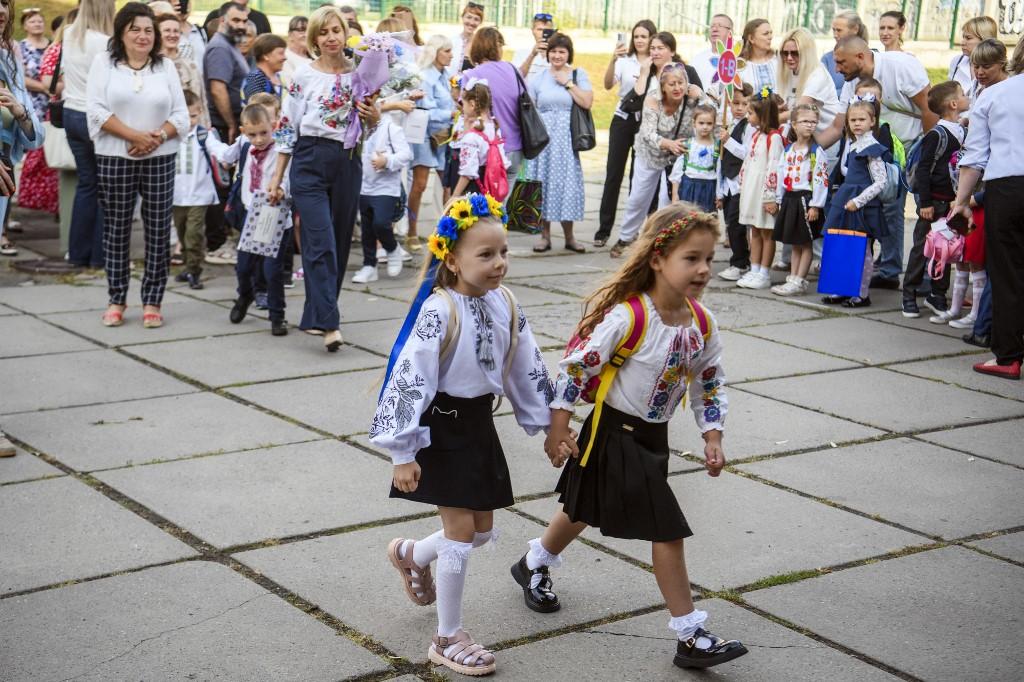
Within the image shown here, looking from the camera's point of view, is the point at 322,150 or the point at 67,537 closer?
the point at 67,537

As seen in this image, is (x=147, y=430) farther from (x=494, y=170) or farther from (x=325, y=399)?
(x=494, y=170)

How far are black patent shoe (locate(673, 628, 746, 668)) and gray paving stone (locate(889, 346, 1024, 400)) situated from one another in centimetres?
427

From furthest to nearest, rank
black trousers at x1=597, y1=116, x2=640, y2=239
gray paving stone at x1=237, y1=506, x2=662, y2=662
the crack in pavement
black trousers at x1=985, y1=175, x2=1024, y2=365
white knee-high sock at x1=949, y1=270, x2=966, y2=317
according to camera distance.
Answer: black trousers at x1=597, y1=116, x2=640, y2=239 → white knee-high sock at x1=949, y1=270, x2=966, y2=317 → black trousers at x1=985, y1=175, x2=1024, y2=365 → gray paving stone at x1=237, y1=506, x2=662, y2=662 → the crack in pavement

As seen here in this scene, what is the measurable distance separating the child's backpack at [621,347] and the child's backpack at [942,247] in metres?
5.33

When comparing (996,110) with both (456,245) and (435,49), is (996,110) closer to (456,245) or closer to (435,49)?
(456,245)

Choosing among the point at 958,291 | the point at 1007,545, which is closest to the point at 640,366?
the point at 1007,545

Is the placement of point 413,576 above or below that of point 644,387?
below

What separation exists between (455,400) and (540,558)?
2.41 ft

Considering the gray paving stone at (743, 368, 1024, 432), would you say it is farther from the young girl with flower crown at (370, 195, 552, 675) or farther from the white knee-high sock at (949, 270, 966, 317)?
the young girl with flower crown at (370, 195, 552, 675)

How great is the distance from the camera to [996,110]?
760 centimetres

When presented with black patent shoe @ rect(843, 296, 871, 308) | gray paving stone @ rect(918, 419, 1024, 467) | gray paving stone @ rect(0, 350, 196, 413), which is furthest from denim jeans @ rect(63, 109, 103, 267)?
gray paving stone @ rect(918, 419, 1024, 467)

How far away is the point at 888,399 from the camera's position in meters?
7.25

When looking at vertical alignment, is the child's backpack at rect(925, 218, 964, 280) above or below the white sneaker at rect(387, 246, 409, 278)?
above

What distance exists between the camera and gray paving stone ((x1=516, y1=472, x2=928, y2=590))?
15.5 feet
